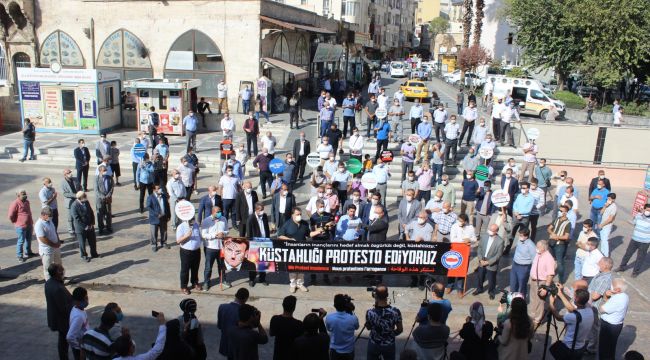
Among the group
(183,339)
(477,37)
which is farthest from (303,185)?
(477,37)

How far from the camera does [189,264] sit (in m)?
10.7

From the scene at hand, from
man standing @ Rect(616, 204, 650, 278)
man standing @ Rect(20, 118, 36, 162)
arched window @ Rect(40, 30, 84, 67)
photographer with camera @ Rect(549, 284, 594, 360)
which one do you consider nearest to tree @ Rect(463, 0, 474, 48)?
arched window @ Rect(40, 30, 84, 67)

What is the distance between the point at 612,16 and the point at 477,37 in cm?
1294

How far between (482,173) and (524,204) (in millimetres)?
2022

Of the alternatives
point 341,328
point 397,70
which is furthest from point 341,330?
point 397,70

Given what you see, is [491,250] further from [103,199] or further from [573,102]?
[573,102]

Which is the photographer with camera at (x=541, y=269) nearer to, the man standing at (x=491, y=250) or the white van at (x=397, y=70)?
the man standing at (x=491, y=250)

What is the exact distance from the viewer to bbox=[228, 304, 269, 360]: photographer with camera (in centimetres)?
643

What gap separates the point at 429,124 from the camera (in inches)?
709

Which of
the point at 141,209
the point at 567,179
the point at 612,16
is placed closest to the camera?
the point at 567,179

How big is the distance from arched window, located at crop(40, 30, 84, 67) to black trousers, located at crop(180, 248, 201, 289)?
22.6 meters

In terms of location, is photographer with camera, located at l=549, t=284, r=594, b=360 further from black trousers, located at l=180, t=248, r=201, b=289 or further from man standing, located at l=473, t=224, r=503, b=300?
black trousers, located at l=180, t=248, r=201, b=289

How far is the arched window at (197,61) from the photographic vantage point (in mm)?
27906

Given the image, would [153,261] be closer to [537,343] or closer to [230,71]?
[537,343]
